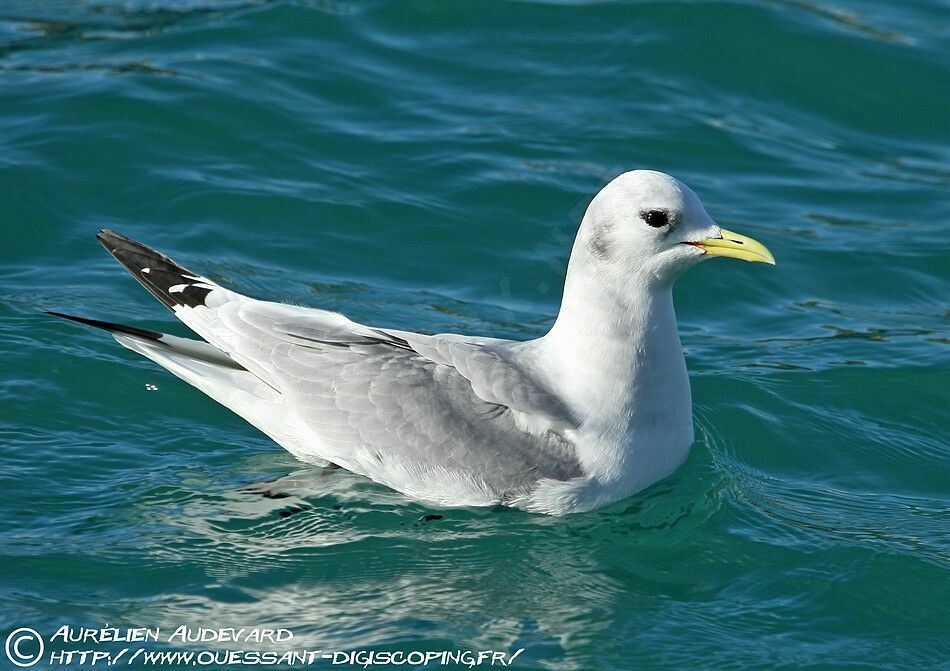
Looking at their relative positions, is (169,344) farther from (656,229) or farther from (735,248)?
(735,248)

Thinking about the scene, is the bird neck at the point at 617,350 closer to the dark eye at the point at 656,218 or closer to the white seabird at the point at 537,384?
the white seabird at the point at 537,384

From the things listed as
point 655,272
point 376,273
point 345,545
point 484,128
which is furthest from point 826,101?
point 345,545

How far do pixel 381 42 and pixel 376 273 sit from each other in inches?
164

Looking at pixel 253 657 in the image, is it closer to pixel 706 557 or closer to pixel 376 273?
pixel 706 557

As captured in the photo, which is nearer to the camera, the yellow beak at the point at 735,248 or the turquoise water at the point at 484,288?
the turquoise water at the point at 484,288

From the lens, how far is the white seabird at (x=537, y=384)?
670 centimetres

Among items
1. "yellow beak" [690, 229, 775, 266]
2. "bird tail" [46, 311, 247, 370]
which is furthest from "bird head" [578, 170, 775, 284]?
"bird tail" [46, 311, 247, 370]

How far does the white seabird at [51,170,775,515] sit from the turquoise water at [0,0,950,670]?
0.24m

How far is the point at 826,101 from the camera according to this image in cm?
1274

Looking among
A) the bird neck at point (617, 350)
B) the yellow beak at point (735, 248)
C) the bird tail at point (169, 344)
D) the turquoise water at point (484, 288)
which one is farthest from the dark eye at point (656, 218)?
the bird tail at point (169, 344)

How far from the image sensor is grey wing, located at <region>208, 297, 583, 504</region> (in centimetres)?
683

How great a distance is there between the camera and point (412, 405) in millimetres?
6957

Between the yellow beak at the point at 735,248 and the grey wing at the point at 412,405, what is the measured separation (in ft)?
3.51

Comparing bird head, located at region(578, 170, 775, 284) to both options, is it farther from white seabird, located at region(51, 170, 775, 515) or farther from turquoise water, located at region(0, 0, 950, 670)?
turquoise water, located at region(0, 0, 950, 670)
